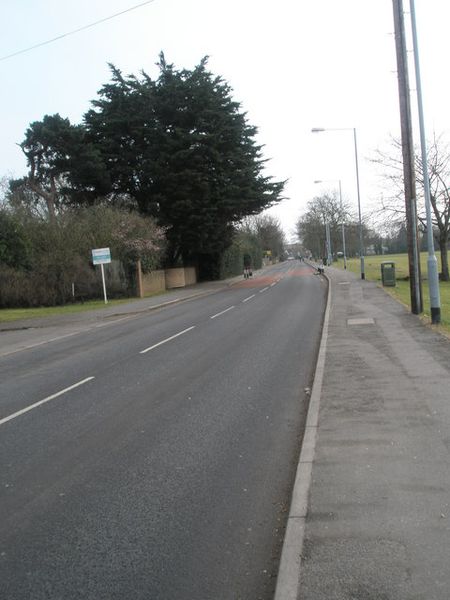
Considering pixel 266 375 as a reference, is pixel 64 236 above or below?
above

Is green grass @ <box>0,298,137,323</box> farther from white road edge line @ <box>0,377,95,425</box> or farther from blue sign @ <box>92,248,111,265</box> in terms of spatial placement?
white road edge line @ <box>0,377,95,425</box>

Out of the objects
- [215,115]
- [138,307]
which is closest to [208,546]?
[138,307]

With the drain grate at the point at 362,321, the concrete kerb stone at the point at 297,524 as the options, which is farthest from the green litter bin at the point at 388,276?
the concrete kerb stone at the point at 297,524

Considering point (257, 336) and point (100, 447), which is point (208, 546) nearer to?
point (100, 447)

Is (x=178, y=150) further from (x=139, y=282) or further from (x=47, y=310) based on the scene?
(x=47, y=310)

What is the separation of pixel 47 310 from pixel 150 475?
24709mm

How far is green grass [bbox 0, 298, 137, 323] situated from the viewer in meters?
25.9

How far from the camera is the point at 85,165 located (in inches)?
1566

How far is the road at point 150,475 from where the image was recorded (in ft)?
11.7

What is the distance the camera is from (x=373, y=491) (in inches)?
174

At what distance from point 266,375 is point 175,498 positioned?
506 cm

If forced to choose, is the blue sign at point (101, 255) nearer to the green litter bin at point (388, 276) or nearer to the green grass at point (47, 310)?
the green grass at point (47, 310)

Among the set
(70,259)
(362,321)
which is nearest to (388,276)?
(362,321)

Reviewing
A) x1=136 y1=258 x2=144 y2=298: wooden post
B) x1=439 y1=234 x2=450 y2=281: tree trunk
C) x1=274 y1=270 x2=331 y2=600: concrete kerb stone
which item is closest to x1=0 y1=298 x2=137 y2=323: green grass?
x1=136 y1=258 x2=144 y2=298: wooden post
